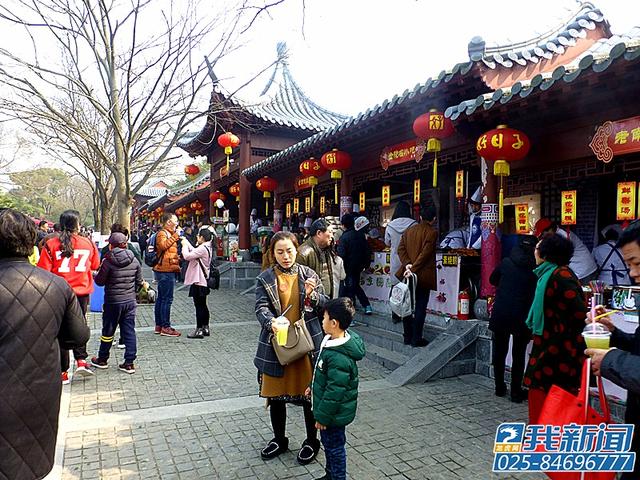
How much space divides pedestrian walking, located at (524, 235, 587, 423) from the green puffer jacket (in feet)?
5.46

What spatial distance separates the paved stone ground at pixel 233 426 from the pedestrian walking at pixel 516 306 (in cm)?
40

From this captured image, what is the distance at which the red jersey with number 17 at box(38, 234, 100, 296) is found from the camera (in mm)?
5320

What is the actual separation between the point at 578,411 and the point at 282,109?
14.4 m

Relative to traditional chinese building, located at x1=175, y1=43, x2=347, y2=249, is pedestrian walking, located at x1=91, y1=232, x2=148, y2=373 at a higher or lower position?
lower

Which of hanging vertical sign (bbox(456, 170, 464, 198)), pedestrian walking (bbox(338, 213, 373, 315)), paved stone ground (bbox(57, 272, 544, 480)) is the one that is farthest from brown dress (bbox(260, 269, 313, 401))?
hanging vertical sign (bbox(456, 170, 464, 198))

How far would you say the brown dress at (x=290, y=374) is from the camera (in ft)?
11.5

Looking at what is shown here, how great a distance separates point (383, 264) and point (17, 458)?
6.46m

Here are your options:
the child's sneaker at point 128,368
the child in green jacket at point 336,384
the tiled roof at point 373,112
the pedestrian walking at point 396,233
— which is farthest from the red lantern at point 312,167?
the child in green jacket at point 336,384

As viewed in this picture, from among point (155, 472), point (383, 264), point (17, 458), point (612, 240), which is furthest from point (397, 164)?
point (17, 458)

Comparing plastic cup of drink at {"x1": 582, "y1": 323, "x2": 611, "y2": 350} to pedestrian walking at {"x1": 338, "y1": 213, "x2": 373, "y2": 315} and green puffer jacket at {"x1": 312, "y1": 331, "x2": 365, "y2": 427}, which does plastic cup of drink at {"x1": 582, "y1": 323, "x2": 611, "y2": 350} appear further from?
pedestrian walking at {"x1": 338, "y1": 213, "x2": 373, "y2": 315}

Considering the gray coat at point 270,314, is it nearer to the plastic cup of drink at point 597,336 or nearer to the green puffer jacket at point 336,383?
the green puffer jacket at point 336,383

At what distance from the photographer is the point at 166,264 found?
7469mm

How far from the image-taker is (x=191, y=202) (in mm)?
23562

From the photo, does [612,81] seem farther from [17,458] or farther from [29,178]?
[29,178]
